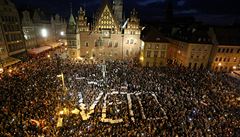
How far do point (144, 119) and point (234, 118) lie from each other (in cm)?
1193

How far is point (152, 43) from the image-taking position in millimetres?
43125

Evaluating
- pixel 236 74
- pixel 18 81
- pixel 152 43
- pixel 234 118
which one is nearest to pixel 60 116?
pixel 18 81

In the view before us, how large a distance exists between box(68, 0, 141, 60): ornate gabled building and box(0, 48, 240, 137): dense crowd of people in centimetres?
1679

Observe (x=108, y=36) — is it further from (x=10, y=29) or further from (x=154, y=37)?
(x=10, y=29)

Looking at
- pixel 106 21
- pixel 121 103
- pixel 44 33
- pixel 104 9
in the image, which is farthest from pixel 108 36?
pixel 121 103

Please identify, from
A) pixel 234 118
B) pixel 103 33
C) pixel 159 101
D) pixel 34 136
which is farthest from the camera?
pixel 103 33

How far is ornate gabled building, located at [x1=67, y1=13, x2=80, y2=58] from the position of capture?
4891 centimetres

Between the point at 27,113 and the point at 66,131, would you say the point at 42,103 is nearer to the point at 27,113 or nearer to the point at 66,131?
the point at 27,113

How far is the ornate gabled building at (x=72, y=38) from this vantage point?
4891 centimetres

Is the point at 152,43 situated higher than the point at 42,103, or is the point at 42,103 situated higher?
the point at 152,43

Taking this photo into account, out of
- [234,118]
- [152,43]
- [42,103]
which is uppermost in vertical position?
[152,43]

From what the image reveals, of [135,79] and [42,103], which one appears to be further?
[135,79]

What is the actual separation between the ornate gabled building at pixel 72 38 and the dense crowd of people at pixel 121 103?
15.4 metres

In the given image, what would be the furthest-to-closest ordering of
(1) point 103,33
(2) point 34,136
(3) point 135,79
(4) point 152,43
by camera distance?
(1) point 103,33 < (4) point 152,43 < (3) point 135,79 < (2) point 34,136
